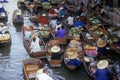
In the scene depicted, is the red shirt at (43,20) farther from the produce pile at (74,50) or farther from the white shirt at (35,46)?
the produce pile at (74,50)

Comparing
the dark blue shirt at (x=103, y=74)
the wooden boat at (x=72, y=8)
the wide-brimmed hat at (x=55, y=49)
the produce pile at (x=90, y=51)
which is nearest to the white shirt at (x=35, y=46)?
the wide-brimmed hat at (x=55, y=49)

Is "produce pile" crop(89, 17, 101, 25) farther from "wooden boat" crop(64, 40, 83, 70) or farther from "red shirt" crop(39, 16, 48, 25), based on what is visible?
"wooden boat" crop(64, 40, 83, 70)

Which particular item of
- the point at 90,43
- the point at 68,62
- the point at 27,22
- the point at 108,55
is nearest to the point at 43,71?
the point at 68,62

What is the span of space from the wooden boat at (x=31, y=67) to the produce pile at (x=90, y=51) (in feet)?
10.7

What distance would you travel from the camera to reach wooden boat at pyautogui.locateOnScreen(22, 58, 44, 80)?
17406mm

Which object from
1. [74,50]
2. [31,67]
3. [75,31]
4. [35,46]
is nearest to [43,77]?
[31,67]

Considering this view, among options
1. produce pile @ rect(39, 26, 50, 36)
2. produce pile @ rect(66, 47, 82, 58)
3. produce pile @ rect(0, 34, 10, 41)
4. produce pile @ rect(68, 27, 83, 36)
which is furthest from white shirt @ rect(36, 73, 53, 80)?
produce pile @ rect(39, 26, 50, 36)

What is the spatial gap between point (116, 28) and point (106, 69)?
9.28m

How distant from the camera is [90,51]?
20.8 meters

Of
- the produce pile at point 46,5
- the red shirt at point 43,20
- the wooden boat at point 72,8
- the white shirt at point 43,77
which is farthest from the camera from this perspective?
the produce pile at point 46,5

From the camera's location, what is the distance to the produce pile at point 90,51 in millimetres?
20438

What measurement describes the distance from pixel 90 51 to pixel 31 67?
4.08 m

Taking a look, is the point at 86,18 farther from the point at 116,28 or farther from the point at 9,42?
the point at 9,42

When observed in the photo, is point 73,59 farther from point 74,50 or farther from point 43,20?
point 43,20
